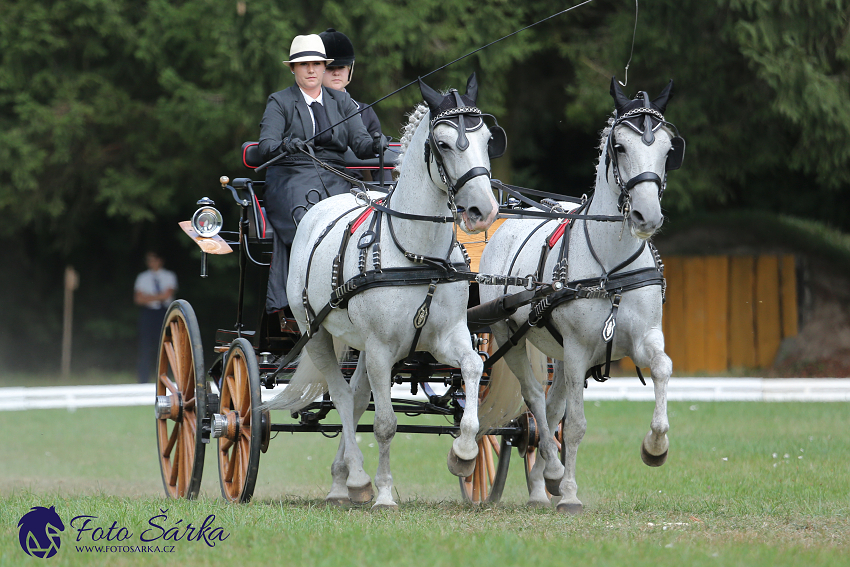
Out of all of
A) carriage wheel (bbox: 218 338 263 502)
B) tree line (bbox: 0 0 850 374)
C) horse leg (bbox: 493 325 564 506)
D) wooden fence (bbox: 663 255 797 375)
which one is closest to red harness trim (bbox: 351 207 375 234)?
carriage wheel (bbox: 218 338 263 502)

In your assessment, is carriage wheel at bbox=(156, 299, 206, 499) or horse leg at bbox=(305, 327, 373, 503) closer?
horse leg at bbox=(305, 327, 373, 503)

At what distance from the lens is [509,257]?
660cm

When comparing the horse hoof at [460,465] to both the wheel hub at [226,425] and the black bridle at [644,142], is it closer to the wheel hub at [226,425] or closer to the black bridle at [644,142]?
the black bridle at [644,142]

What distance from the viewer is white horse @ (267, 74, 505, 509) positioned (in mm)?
5223

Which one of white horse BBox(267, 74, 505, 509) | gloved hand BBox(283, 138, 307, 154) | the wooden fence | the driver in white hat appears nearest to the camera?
white horse BBox(267, 74, 505, 509)

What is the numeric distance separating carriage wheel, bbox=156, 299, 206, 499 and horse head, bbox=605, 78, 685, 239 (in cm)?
296

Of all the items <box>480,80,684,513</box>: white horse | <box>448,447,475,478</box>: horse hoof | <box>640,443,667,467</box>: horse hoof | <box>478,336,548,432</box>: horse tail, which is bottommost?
<box>448,447,475,478</box>: horse hoof

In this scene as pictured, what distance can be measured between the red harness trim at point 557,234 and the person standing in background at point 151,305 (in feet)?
34.8

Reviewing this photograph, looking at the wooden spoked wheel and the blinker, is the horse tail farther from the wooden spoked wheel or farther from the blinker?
the blinker

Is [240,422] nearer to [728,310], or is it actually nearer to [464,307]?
[464,307]

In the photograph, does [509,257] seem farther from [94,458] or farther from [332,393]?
[94,458]

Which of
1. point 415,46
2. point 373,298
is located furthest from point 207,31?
point 373,298

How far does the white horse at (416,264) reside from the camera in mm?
5223
